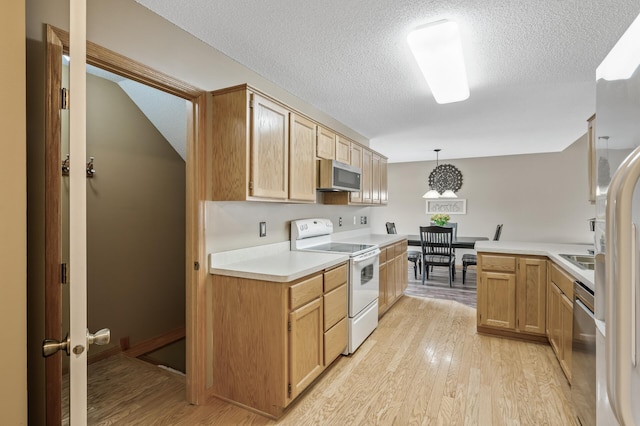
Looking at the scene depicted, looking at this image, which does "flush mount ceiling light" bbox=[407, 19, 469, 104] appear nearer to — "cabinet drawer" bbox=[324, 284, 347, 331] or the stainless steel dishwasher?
the stainless steel dishwasher

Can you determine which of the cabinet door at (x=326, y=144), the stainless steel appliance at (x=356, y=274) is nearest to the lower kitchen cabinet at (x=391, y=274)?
the stainless steel appliance at (x=356, y=274)

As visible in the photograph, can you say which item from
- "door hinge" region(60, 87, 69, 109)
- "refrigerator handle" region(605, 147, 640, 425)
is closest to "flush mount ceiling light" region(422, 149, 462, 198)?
"refrigerator handle" region(605, 147, 640, 425)

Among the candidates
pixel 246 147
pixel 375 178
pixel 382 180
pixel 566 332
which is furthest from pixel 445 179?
pixel 246 147

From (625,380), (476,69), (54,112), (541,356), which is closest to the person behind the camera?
(625,380)

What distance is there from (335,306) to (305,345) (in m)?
0.47

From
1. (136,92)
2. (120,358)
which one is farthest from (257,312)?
(136,92)

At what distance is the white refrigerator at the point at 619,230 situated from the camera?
668 millimetres

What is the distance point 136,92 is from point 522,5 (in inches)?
115

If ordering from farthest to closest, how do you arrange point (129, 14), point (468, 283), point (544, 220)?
1. point (544, 220)
2. point (468, 283)
3. point (129, 14)

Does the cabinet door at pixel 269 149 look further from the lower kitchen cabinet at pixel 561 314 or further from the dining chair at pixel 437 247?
the dining chair at pixel 437 247

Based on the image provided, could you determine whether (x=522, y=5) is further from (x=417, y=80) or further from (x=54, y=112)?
(x=54, y=112)

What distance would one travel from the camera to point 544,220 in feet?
21.0

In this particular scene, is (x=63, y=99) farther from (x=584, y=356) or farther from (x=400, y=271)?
(x=400, y=271)

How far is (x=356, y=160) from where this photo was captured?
3773 mm
